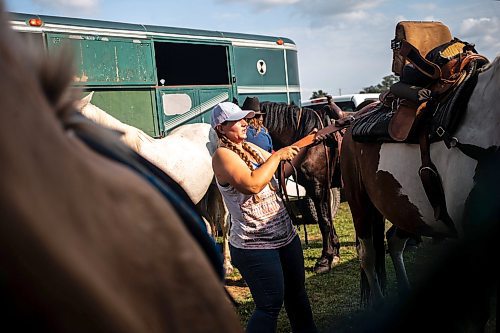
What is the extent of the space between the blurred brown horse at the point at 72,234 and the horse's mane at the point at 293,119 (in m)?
5.59

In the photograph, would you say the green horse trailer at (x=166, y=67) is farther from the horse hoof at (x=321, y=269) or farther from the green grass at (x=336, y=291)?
the horse hoof at (x=321, y=269)

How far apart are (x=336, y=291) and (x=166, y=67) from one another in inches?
246

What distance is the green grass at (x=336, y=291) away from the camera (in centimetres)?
416

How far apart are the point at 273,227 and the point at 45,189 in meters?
2.35

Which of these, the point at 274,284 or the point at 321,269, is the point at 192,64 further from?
the point at 274,284

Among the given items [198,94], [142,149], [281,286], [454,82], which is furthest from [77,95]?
[198,94]

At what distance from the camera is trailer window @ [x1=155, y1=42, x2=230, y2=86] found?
877 cm

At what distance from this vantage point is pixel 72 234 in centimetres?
50

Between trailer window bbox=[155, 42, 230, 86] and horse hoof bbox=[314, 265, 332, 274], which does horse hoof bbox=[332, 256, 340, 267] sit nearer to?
horse hoof bbox=[314, 265, 332, 274]

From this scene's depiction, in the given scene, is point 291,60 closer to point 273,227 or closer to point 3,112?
point 273,227

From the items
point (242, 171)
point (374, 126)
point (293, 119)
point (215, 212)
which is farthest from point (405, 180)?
point (215, 212)

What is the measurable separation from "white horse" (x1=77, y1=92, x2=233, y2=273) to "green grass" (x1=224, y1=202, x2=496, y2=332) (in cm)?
99

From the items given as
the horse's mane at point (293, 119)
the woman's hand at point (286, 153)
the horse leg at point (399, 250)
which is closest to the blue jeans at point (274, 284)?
the woman's hand at point (286, 153)

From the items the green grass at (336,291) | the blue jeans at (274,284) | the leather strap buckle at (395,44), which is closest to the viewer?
the blue jeans at (274,284)
